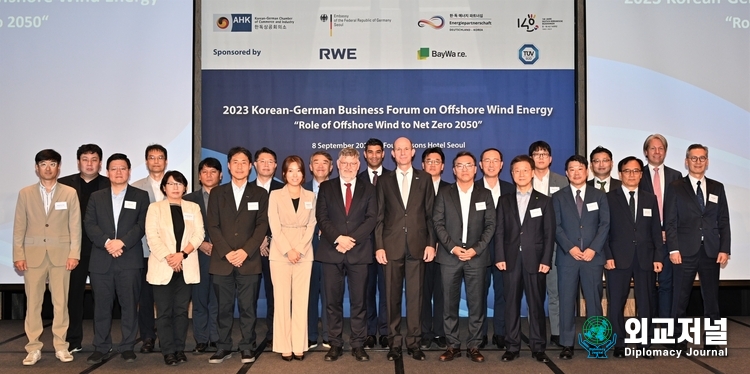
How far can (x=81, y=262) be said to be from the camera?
16.0 feet

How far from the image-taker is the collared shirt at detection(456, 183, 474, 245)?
4555 millimetres

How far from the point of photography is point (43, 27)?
615 centimetres

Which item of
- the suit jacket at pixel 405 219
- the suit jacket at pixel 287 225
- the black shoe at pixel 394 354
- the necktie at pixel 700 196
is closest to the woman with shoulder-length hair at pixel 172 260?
the suit jacket at pixel 287 225

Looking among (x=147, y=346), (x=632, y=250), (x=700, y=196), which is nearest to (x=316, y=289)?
(x=147, y=346)

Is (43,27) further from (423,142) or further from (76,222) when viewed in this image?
(423,142)

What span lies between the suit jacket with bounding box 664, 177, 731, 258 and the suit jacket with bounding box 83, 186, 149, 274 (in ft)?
13.4

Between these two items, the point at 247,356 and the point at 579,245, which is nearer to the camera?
the point at 247,356

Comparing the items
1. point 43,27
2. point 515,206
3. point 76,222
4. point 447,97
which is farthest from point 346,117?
point 43,27

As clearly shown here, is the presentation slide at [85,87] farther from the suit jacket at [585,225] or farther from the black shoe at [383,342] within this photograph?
the suit jacket at [585,225]

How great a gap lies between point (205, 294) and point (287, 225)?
103 cm

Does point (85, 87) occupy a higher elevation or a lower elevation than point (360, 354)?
higher

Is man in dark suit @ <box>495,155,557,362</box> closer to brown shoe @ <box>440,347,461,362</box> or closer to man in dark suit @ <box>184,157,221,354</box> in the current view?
brown shoe @ <box>440,347,461,362</box>

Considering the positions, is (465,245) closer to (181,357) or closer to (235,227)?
(235,227)

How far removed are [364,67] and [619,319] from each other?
339 cm
